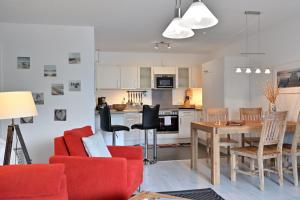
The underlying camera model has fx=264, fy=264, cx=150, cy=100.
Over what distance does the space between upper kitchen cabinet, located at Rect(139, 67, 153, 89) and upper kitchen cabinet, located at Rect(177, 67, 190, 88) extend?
78cm

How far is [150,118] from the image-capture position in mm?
4676

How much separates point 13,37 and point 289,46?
4.51 m

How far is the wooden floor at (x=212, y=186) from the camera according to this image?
3158mm

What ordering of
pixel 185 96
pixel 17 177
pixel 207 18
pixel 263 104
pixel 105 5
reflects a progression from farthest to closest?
1. pixel 185 96
2. pixel 263 104
3. pixel 105 5
4. pixel 207 18
5. pixel 17 177

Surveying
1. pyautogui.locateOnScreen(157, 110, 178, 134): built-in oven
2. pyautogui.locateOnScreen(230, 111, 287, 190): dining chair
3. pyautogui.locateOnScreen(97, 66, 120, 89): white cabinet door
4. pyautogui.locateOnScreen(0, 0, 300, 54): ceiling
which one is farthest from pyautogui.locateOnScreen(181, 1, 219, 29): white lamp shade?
pyautogui.locateOnScreen(97, 66, 120, 89): white cabinet door

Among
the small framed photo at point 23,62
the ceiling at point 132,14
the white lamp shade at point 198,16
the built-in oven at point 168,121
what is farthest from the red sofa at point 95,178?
the built-in oven at point 168,121

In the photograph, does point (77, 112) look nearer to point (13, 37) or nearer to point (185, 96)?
point (13, 37)

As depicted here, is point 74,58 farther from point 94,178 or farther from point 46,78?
point 94,178

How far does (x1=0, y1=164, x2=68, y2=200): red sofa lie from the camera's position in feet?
5.39

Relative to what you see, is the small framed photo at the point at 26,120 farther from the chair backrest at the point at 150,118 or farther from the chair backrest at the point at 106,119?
the chair backrest at the point at 150,118

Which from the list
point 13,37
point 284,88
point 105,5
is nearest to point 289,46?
point 284,88

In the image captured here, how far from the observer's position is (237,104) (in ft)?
18.0

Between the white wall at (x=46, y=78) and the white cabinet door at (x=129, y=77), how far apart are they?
2.28 meters

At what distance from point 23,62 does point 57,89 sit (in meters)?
0.69
